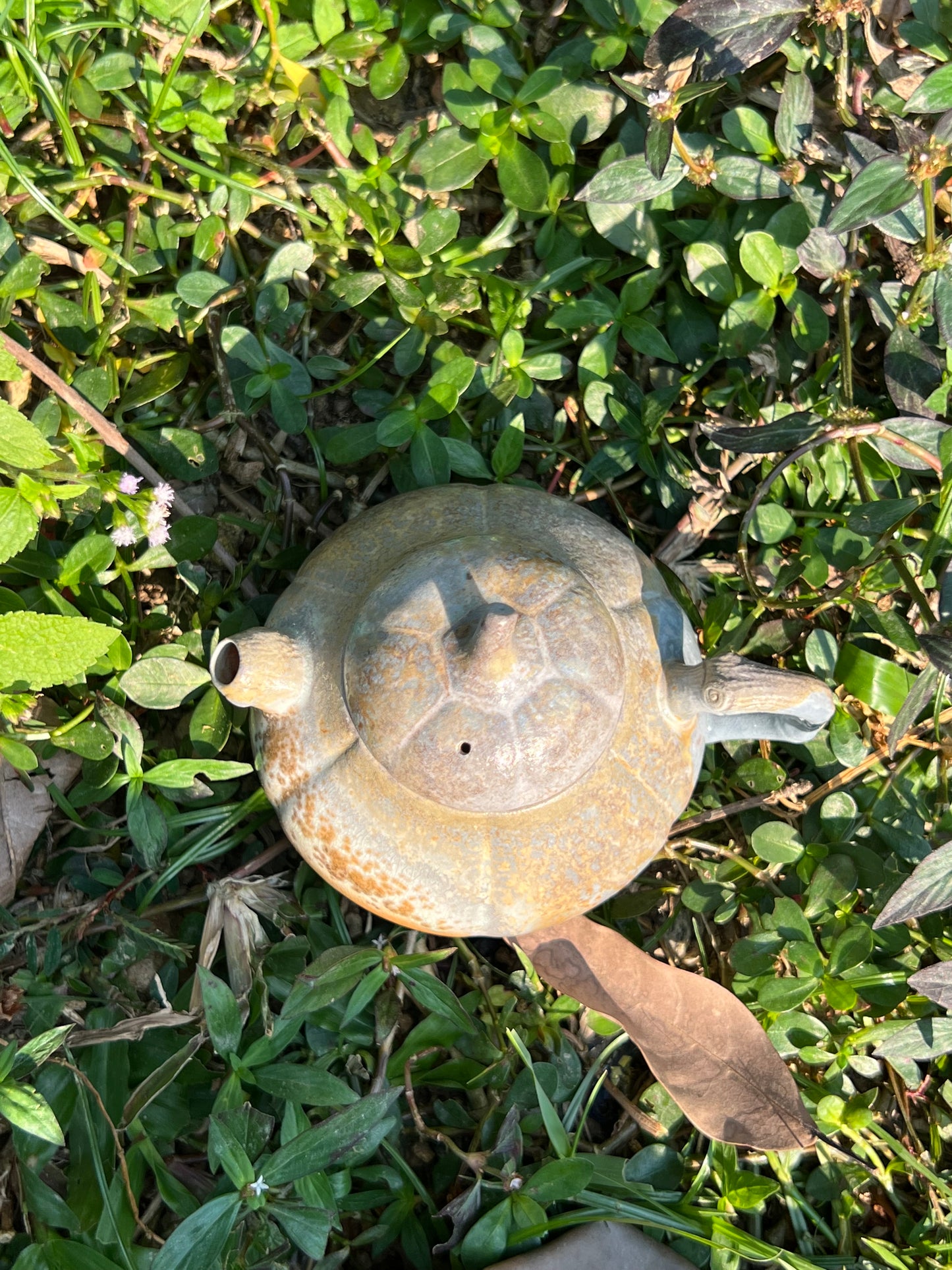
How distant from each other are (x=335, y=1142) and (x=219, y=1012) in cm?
30

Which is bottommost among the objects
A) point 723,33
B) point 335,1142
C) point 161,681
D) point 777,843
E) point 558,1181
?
point 558,1181

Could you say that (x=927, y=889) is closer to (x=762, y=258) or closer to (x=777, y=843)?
(x=777, y=843)

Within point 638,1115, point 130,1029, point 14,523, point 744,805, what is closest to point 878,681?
point 744,805

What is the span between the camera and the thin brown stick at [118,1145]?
6.02ft

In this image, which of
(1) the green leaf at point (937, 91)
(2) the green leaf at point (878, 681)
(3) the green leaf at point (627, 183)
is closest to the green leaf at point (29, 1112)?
(2) the green leaf at point (878, 681)

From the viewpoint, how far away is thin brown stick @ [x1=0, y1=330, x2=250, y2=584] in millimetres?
2018

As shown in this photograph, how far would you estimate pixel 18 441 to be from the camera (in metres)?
1.77

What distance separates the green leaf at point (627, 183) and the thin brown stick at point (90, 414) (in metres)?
1.04

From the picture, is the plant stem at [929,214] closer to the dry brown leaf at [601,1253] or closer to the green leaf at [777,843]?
the green leaf at [777,843]

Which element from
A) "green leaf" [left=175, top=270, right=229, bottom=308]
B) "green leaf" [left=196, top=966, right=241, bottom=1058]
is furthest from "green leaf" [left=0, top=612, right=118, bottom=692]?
"green leaf" [left=175, top=270, right=229, bottom=308]

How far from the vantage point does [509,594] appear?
156 centimetres

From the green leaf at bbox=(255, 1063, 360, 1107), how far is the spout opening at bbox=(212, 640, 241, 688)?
0.78m

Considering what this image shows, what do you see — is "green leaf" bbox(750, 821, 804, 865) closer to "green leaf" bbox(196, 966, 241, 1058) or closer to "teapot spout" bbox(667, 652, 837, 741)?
"teapot spout" bbox(667, 652, 837, 741)

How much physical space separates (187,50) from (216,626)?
4.11ft
